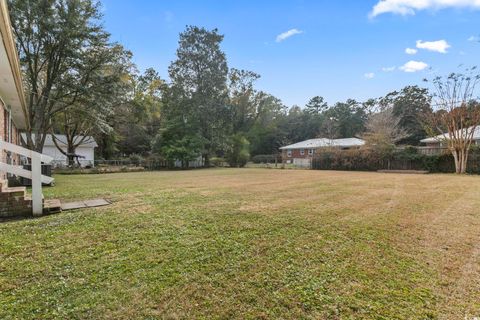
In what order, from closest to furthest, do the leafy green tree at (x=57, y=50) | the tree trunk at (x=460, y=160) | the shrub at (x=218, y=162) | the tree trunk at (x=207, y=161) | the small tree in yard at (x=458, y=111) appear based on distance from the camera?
the leafy green tree at (x=57, y=50), the tree trunk at (x=460, y=160), the small tree in yard at (x=458, y=111), the tree trunk at (x=207, y=161), the shrub at (x=218, y=162)

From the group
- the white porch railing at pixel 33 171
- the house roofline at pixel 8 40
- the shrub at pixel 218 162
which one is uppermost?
the house roofline at pixel 8 40

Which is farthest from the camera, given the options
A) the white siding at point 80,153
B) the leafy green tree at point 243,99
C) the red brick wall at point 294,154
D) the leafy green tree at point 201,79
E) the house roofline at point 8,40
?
the red brick wall at point 294,154

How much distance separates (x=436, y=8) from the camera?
8.98 m

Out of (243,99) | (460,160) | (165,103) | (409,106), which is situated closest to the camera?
(460,160)

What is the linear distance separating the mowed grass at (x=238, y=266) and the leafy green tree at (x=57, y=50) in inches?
536

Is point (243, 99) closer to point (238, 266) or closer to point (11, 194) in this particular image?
point (11, 194)

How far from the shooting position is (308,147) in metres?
34.5

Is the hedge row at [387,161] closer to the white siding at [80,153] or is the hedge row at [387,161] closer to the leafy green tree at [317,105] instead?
the white siding at [80,153]

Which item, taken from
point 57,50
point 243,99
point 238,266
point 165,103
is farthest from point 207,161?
point 238,266

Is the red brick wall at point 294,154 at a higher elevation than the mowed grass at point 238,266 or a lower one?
higher

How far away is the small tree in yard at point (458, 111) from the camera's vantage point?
17.6 meters

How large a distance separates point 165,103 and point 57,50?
14.2m

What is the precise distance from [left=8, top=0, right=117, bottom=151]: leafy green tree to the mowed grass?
13.6 m

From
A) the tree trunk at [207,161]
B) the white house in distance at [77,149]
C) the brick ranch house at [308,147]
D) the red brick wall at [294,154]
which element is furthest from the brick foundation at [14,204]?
the red brick wall at [294,154]
